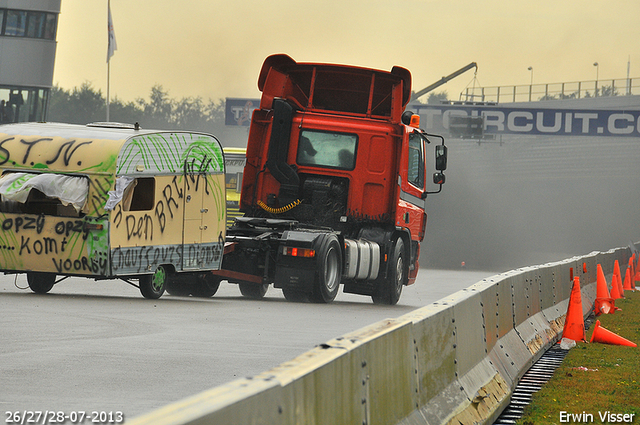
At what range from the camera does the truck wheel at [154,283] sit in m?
17.1

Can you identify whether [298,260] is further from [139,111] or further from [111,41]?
[139,111]

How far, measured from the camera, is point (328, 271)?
17797mm

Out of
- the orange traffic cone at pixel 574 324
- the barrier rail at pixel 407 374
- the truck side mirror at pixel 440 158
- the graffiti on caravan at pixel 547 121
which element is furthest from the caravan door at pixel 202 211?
the graffiti on caravan at pixel 547 121

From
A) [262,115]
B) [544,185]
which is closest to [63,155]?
[262,115]

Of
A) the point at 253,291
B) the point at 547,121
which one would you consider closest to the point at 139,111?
the point at 547,121

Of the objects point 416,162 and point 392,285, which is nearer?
point 392,285

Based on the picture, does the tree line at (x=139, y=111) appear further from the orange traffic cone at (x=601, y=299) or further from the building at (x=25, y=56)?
the orange traffic cone at (x=601, y=299)

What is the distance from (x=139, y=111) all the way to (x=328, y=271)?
116711mm

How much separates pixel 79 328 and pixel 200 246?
18.2 ft

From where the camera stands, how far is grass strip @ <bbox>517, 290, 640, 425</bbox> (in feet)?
25.2

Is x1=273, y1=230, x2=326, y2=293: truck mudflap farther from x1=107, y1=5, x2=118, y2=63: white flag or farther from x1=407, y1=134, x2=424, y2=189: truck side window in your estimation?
x1=107, y1=5, x2=118, y2=63: white flag

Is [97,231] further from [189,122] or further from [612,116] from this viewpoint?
[189,122]

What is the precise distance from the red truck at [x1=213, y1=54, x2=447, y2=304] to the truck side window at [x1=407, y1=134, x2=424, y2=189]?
68mm

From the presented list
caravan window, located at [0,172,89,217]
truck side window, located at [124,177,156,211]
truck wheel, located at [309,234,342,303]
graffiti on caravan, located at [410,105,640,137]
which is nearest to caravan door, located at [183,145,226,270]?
truck side window, located at [124,177,156,211]
